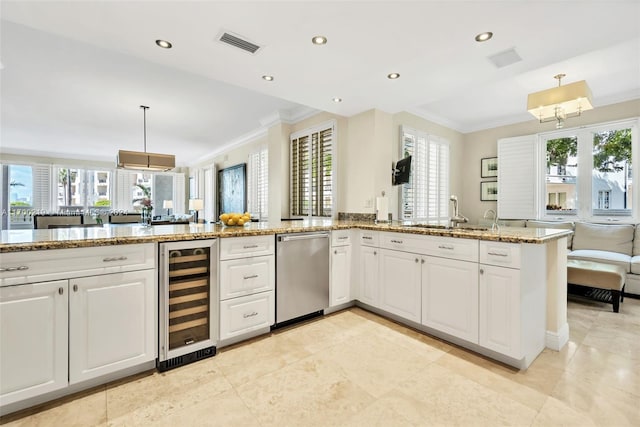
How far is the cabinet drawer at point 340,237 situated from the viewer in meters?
2.92

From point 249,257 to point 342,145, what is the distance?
2.34 meters

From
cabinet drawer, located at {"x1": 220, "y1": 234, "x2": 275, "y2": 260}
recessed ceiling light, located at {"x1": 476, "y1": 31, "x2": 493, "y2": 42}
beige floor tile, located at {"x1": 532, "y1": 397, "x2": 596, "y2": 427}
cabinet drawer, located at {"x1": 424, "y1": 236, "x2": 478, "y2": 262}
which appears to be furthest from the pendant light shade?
beige floor tile, located at {"x1": 532, "y1": 397, "x2": 596, "y2": 427}

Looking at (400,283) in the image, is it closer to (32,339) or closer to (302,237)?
(302,237)

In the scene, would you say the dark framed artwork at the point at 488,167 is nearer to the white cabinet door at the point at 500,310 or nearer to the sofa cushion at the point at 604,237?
the sofa cushion at the point at 604,237

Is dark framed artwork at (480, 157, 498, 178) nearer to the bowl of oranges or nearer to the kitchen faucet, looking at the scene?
the kitchen faucet

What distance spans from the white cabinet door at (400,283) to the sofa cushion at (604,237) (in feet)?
10.2

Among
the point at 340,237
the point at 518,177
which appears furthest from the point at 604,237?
the point at 340,237

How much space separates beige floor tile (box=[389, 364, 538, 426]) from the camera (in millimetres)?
1490

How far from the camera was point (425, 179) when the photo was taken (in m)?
4.50

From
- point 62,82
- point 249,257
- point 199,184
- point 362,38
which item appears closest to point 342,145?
point 362,38

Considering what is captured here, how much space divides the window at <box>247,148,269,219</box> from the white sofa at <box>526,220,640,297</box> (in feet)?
15.7

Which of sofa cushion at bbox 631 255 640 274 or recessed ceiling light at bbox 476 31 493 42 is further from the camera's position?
sofa cushion at bbox 631 255 640 274

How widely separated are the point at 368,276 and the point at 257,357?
135 centimetres

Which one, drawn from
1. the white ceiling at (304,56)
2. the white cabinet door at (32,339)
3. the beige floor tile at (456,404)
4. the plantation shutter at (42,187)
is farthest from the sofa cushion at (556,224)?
the plantation shutter at (42,187)
